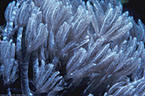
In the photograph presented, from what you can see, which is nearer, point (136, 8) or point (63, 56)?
point (63, 56)

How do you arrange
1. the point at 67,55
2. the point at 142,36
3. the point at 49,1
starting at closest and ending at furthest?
the point at 67,55 → the point at 49,1 → the point at 142,36

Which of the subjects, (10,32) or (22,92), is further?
(10,32)

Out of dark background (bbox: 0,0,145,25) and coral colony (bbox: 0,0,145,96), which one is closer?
coral colony (bbox: 0,0,145,96)

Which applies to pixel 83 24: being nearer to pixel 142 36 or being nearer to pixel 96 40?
pixel 96 40

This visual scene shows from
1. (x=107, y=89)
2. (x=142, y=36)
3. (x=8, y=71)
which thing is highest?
(x=8, y=71)

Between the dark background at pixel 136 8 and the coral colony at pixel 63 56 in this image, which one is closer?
the coral colony at pixel 63 56

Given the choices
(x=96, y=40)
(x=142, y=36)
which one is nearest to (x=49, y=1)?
(x=96, y=40)

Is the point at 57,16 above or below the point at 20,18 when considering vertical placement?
below

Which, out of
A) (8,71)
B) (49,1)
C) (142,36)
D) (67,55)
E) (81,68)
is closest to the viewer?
(8,71)
